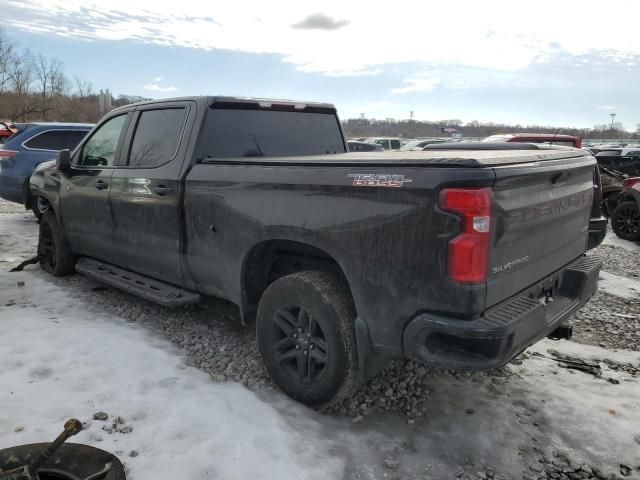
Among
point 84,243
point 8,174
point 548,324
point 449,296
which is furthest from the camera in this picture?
point 8,174

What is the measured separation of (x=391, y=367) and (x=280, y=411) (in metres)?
1.01

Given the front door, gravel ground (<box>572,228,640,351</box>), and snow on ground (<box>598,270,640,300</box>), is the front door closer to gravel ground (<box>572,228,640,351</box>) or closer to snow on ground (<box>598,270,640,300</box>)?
gravel ground (<box>572,228,640,351</box>)

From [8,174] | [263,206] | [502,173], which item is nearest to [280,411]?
[263,206]

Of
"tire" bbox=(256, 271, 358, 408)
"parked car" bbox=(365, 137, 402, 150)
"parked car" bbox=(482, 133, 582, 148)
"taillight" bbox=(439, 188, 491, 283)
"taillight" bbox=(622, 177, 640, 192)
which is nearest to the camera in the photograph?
"taillight" bbox=(439, 188, 491, 283)

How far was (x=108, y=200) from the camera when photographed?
4.78m

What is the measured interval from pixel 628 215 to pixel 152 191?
8399 millimetres

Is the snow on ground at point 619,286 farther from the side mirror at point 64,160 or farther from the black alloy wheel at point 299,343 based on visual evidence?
the side mirror at point 64,160

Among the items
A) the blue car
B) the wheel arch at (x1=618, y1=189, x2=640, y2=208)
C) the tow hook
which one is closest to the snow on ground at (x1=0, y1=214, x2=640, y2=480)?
the tow hook

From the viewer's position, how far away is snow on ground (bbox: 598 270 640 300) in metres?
5.93

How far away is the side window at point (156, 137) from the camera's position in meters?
4.19

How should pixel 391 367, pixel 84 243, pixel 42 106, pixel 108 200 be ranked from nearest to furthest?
pixel 391 367 → pixel 108 200 → pixel 84 243 → pixel 42 106

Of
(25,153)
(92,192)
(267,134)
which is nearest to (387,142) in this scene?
(25,153)

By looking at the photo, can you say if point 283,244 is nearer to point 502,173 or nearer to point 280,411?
point 280,411

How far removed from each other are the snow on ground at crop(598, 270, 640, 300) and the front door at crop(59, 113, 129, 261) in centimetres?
548
